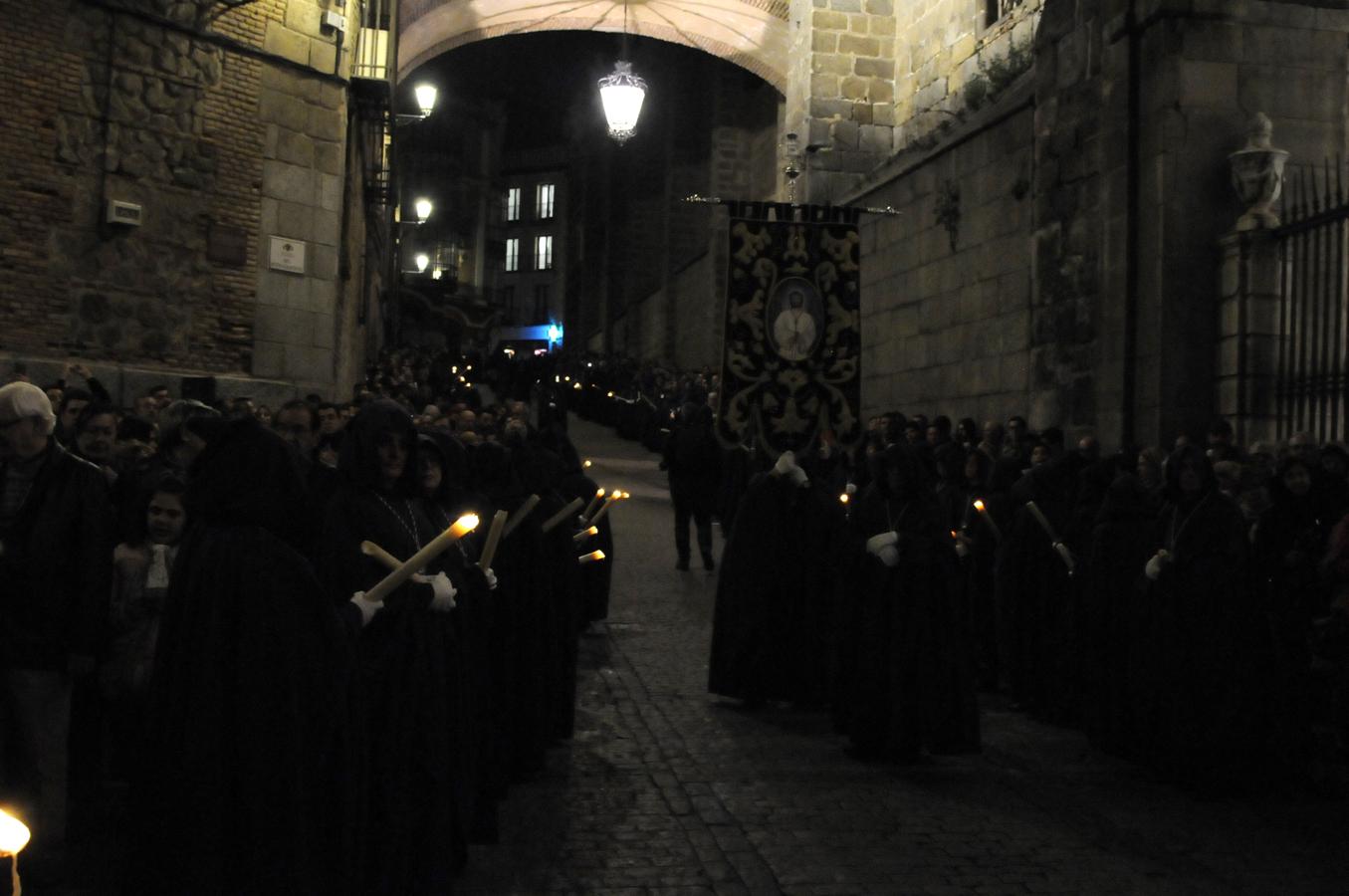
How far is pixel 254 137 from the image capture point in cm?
1588

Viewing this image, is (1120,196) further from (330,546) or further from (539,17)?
(539,17)

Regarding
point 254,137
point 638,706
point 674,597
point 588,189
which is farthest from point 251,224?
point 588,189

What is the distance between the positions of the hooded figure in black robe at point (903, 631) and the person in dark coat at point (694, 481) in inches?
287

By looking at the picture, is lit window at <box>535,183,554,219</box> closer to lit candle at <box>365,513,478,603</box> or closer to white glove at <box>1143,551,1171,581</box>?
white glove at <box>1143,551,1171,581</box>

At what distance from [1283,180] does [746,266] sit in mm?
4500

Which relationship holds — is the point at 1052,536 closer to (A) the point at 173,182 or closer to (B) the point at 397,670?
(B) the point at 397,670

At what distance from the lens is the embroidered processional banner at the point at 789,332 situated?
36.3 feet

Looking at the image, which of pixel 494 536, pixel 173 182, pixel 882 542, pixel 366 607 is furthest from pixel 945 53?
pixel 366 607

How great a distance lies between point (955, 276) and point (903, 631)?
10.3m

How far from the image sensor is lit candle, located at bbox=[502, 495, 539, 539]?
24.6 feet

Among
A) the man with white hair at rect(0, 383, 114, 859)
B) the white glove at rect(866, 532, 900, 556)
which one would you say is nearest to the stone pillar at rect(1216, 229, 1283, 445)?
the white glove at rect(866, 532, 900, 556)

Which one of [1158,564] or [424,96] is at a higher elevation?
[424,96]

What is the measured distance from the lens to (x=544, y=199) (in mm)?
67500

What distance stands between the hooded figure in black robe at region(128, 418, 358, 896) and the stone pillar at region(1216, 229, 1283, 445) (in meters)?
9.12
